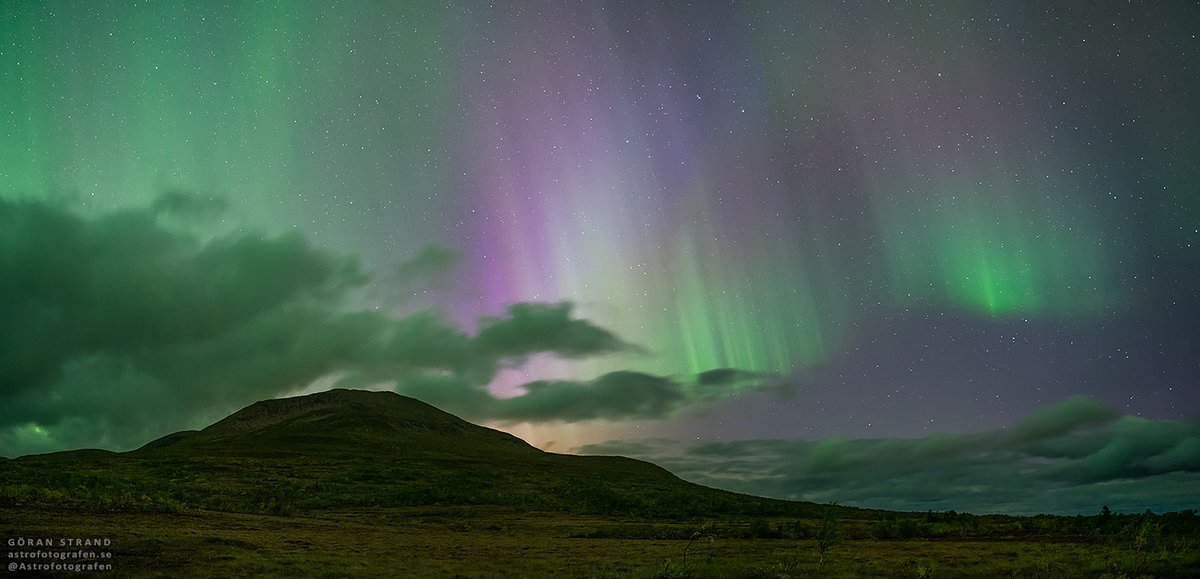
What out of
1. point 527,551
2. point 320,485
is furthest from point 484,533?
point 320,485

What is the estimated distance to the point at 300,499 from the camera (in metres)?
79.9

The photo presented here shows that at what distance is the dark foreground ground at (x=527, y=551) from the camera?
104 ft

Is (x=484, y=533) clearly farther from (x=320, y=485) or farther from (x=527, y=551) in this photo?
(x=320, y=485)

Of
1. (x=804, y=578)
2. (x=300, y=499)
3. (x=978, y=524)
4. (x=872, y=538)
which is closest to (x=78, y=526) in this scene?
(x=804, y=578)

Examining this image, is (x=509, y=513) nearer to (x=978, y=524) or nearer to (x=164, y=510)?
(x=164, y=510)

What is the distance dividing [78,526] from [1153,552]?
59.5 metres

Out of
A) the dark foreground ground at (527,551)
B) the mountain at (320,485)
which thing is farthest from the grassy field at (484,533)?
the mountain at (320,485)

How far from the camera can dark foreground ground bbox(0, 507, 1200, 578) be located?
31.6m

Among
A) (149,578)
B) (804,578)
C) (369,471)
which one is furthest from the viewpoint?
(369,471)

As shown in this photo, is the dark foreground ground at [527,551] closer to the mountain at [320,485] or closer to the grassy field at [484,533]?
the grassy field at [484,533]

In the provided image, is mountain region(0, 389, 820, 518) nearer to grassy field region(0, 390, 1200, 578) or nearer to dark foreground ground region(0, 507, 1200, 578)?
grassy field region(0, 390, 1200, 578)

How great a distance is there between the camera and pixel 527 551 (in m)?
44.2

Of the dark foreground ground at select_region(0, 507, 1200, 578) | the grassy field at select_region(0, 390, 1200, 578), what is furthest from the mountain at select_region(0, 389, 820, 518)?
the dark foreground ground at select_region(0, 507, 1200, 578)

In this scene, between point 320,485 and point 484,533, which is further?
point 320,485
